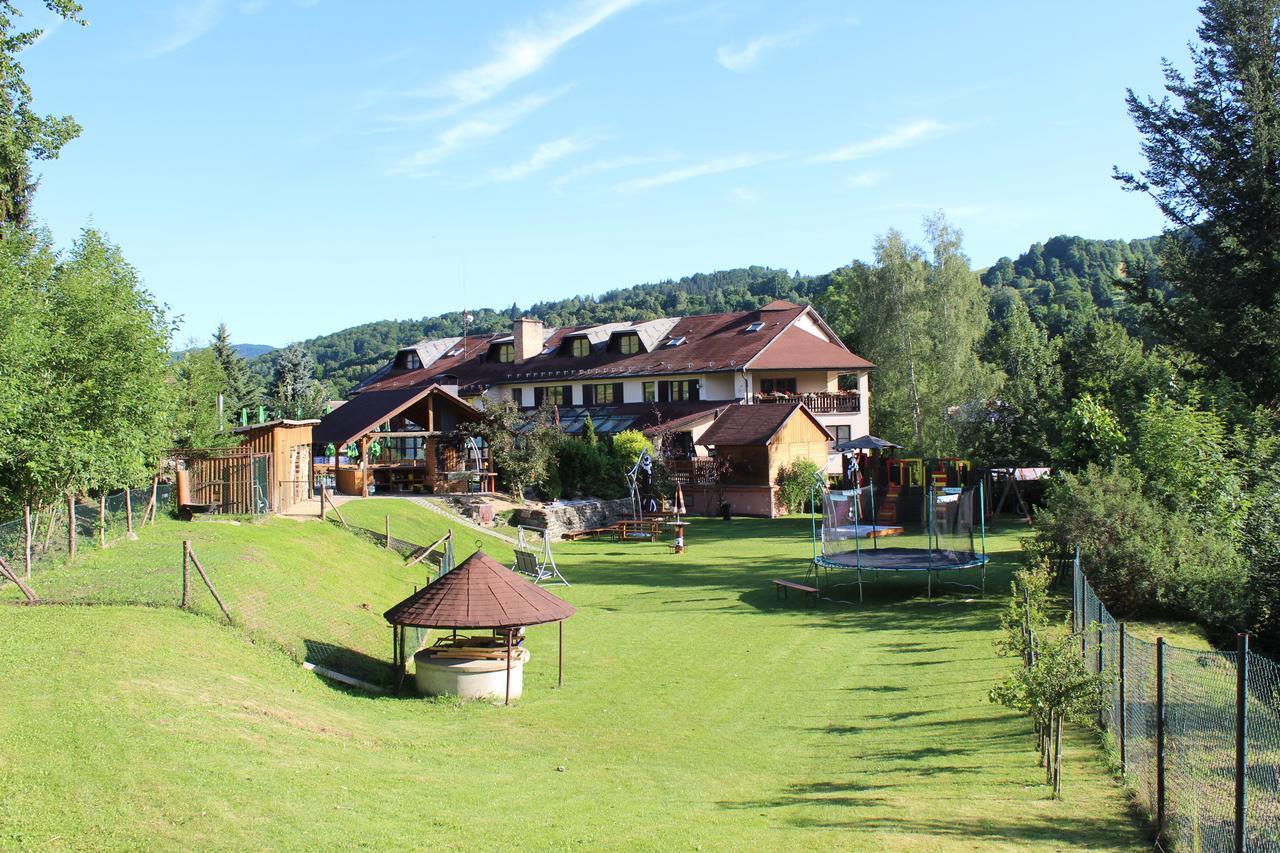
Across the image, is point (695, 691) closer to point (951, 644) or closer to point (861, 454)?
point (951, 644)

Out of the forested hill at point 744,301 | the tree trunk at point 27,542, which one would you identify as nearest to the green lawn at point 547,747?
the tree trunk at point 27,542

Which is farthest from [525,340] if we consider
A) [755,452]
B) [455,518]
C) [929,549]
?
[929,549]

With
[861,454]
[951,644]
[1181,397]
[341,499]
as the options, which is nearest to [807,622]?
[951,644]

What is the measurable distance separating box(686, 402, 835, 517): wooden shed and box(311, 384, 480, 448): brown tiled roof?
10.9m

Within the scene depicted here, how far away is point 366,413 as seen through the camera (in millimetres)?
41750

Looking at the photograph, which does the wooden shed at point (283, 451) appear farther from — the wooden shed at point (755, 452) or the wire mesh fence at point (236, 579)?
the wooden shed at point (755, 452)

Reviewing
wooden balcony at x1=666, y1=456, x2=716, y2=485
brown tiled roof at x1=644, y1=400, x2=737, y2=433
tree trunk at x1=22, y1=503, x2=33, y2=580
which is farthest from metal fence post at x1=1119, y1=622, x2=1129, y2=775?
brown tiled roof at x1=644, y1=400, x2=737, y2=433

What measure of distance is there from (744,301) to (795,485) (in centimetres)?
8245

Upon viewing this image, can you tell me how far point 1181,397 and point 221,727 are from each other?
24.2 meters

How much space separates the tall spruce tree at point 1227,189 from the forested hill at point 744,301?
56.1 meters

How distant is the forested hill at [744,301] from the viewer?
337 feet

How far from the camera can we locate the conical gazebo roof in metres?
15.5

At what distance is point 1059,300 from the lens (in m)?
104

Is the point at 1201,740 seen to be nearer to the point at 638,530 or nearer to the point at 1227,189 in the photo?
Answer: the point at 1227,189
